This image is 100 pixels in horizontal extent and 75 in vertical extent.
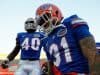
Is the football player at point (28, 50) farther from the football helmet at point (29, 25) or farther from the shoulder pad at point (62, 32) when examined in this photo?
the shoulder pad at point (62, 32)

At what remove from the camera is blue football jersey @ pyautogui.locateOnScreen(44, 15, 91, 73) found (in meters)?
2.58

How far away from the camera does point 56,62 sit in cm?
276

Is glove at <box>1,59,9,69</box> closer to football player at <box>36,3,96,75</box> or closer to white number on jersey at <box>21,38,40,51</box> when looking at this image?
white number on jersey at <box>21,38,40,51</box>

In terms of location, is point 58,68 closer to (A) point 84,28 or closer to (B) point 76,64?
(B) point 76,64

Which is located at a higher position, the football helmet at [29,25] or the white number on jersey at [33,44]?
the football helmet at [29,25]

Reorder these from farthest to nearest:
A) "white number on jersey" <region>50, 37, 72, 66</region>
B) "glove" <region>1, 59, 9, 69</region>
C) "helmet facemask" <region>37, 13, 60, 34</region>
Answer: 1. "glove" <region>1, 59, 9, 69</region>
2. "helmet facemask" <region>37, 13, 60, 34</region>
3. "white number on jersey" <region>50, 37, 72, 66</region>

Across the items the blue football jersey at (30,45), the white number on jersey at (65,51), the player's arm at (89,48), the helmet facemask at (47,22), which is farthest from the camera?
the blue football jersey at (30,45)

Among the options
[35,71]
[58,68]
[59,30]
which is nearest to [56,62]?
[58,68]

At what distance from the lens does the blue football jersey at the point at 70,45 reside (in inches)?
101

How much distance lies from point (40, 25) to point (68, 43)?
0.40 m

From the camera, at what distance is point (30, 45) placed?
16.8 feet

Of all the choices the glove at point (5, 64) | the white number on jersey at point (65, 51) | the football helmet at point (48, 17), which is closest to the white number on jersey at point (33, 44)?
the glove at point (5, 64)

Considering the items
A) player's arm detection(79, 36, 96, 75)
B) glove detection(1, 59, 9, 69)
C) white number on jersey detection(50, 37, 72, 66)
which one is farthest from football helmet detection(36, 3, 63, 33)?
glove detection(1, 59, 9, 69)

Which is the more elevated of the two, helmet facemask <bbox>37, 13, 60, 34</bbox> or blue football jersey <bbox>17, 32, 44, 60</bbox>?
helmet facemask <bbox>37, 13, 60, 34</bbox>
